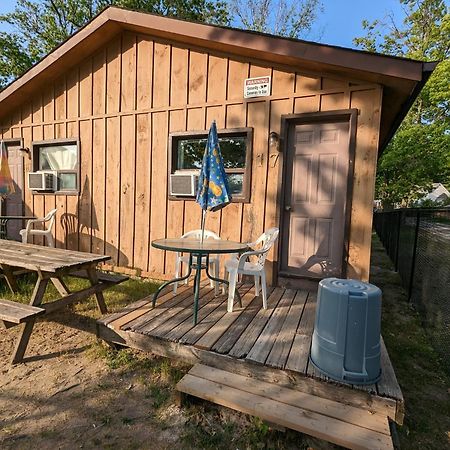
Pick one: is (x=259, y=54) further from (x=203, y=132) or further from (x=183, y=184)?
(x=183, y=184)

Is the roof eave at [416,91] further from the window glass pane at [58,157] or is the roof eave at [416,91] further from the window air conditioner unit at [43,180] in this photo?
the window air conditioner unit at [43,180]

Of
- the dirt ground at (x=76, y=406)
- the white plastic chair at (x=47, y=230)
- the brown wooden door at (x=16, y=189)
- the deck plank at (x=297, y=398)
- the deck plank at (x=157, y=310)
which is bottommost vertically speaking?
the dirt ground at (x=76, y=406)

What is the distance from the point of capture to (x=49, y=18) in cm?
1442

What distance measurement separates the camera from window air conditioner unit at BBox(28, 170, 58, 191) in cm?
524

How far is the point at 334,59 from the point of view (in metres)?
3.05

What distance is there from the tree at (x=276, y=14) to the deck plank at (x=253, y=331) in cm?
1416

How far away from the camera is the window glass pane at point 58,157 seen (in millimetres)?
5203

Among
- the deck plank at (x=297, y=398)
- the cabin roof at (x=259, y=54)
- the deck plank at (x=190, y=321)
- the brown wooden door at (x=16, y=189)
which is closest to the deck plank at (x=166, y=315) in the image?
the deck plank at (x=190, y=321)

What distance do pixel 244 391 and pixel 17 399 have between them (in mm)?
1580

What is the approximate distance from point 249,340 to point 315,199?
206 centimetres

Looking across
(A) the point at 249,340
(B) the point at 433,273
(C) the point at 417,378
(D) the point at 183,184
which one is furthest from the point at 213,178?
(B) the point at 433,273

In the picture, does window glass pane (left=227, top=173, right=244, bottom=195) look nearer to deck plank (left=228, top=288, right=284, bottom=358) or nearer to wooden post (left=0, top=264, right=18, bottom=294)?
deck plank (left=228, top=288, right=284, bottom=358)

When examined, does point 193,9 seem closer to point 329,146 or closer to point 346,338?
point 329,146

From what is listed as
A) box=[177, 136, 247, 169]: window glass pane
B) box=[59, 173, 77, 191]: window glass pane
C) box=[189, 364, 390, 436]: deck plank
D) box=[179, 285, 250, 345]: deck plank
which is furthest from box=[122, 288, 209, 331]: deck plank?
box=[59, 173, 77, 191]: window glass pane
